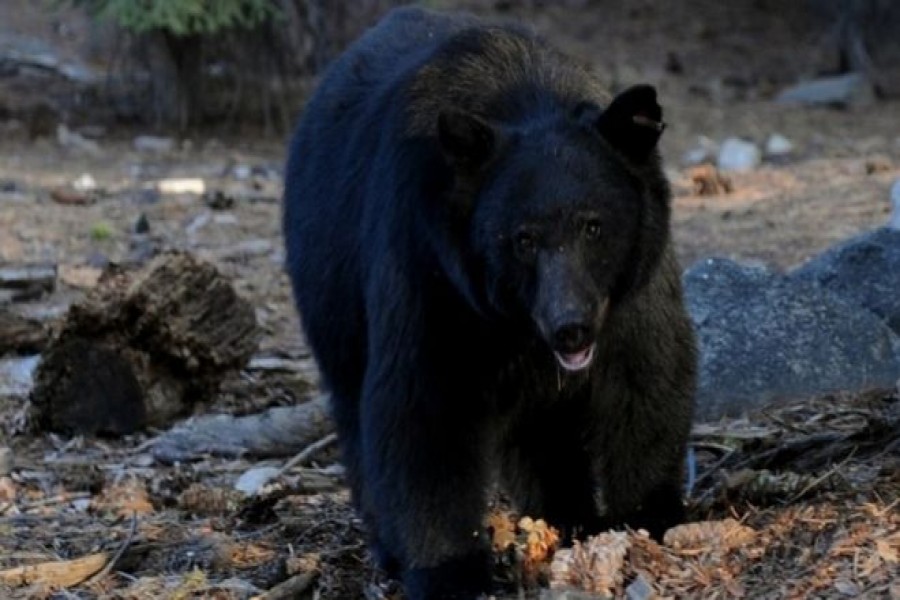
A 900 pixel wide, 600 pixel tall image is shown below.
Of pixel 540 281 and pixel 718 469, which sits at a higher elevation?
pixel 540 281

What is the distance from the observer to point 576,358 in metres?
4.78

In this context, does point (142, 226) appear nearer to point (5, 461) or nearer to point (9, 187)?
point (9, 187)

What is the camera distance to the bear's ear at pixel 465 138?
16.0 ft

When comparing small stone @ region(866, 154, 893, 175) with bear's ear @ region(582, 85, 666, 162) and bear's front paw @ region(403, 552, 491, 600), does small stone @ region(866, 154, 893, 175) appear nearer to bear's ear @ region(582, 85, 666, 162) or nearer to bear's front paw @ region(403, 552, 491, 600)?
bear's ear @ region(582, 85, 666, 162)

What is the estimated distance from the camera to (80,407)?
7.93 metres

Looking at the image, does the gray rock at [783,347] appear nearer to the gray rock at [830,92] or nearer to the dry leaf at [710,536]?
the dry leaf at [710,536]

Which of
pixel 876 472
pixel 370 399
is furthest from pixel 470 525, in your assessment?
pixel 876 472

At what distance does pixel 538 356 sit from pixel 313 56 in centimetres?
1062

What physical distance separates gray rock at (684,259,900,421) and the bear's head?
2.19 meters

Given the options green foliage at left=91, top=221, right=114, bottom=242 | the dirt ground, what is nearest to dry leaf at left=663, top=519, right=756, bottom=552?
the dirt ground

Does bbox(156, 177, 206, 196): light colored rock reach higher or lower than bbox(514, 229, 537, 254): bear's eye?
lower

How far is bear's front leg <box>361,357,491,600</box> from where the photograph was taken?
200 inches

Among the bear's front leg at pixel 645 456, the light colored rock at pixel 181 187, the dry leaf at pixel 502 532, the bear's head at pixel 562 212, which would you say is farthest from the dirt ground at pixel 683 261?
the bear's head at pixel 562 212

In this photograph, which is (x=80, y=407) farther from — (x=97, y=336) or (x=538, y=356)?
(x=538, y=356)
